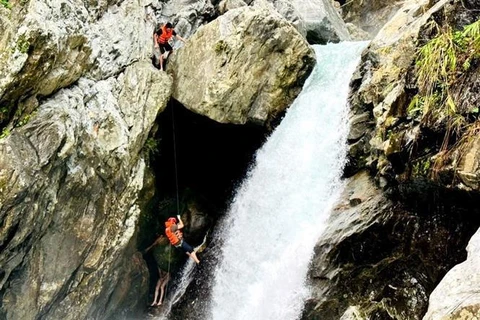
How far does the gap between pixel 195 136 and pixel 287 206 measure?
161 inches

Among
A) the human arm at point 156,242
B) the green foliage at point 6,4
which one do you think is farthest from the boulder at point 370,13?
the green foliage at point 6,4

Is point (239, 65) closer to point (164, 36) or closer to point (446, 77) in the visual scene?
point (164, 36)

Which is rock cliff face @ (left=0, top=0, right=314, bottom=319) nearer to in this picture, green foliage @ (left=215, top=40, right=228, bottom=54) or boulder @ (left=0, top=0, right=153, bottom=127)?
boulder @ (left=0, top=0, right=153, bottom=127)

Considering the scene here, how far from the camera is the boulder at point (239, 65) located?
38.0 feet

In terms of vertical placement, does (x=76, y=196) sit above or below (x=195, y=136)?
above

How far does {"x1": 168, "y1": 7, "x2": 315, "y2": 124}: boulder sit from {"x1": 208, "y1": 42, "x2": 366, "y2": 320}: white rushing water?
114 cm

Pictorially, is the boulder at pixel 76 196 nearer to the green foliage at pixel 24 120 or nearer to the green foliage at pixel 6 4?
the green foliage at pixel 24 120

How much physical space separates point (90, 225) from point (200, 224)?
16.8 ft

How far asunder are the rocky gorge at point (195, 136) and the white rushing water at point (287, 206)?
0.51 m

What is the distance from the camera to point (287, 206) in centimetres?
1135


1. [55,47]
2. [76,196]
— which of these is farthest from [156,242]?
[55,47]

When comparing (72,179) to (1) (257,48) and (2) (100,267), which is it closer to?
(2) (100,267)

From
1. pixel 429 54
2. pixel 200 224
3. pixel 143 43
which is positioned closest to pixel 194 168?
pixel 200 224

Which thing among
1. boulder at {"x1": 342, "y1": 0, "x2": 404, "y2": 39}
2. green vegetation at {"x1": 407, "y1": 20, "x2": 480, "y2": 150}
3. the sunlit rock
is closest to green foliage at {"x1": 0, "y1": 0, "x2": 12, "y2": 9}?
green vegetation at {"x1": 407, "y1": 20, "x2": 480, "y2": 150}
